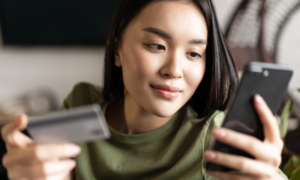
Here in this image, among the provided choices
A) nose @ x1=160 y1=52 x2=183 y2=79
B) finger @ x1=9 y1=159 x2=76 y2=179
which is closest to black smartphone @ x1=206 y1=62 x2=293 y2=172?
nose @ x1=160 y1=52 x2=183 y2=79

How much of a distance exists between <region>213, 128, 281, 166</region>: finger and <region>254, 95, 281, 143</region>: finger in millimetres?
19

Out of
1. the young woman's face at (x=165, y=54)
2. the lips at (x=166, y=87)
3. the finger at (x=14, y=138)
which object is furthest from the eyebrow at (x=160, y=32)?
the finger at (x=14, y=138)

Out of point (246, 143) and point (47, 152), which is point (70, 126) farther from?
point (246, 143)

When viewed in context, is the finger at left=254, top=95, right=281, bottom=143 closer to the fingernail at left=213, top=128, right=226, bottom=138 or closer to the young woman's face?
the fingernail at left=213, top=128, right=226, bottom=138

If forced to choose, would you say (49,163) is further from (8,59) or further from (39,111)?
(8,59)

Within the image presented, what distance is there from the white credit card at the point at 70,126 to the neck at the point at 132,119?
29 centimetres

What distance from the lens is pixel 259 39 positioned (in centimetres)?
140

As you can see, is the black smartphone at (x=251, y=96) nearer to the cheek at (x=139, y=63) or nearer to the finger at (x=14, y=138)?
the cheek at (x=139, y=63)

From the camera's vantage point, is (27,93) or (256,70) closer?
(256,70)

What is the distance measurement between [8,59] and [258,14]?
4.87 feet

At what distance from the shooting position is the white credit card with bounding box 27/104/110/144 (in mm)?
404

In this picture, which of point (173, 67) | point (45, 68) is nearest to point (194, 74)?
point (173, 67)

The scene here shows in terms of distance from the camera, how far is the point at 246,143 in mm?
437

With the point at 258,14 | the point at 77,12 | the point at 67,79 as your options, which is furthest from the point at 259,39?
the point at 67,79
